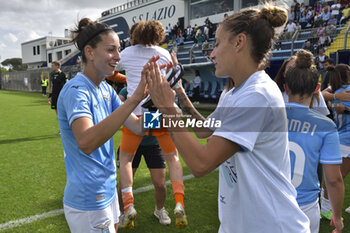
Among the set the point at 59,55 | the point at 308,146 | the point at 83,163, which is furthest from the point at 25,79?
the point at 308,146

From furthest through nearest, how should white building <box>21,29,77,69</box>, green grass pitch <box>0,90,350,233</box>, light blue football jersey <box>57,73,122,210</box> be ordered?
white building <box>21,29,77,69</box> → green grass pitch <box>0,90,350,233</box> → light blue football jersey <box>57,73,122,210</box>

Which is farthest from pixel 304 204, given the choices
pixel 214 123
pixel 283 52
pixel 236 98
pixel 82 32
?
pixel 283 52

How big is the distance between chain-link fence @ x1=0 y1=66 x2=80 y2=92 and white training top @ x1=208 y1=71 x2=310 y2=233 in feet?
92.4

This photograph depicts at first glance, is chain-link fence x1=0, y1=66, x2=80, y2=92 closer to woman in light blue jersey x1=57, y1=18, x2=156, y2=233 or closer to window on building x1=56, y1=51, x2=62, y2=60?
window on building x1=56, y1=51, x2=62, y2=60

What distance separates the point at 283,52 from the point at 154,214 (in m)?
11.2

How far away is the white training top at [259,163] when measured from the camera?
123 cm

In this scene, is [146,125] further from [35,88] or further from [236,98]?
[35,88]

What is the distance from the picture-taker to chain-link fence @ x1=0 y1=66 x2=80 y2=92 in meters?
33.7

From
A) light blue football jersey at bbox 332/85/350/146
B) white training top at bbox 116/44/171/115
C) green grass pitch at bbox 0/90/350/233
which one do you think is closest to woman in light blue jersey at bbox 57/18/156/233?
white training top at bbox 116/44/171/115

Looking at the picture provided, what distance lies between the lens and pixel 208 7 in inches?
1046

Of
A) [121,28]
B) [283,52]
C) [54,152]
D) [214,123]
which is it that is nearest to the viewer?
[214,123]

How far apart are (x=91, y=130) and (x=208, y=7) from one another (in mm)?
27395

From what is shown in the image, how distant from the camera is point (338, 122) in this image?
3584 millimetres

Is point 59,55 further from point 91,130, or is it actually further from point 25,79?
point 91,130
